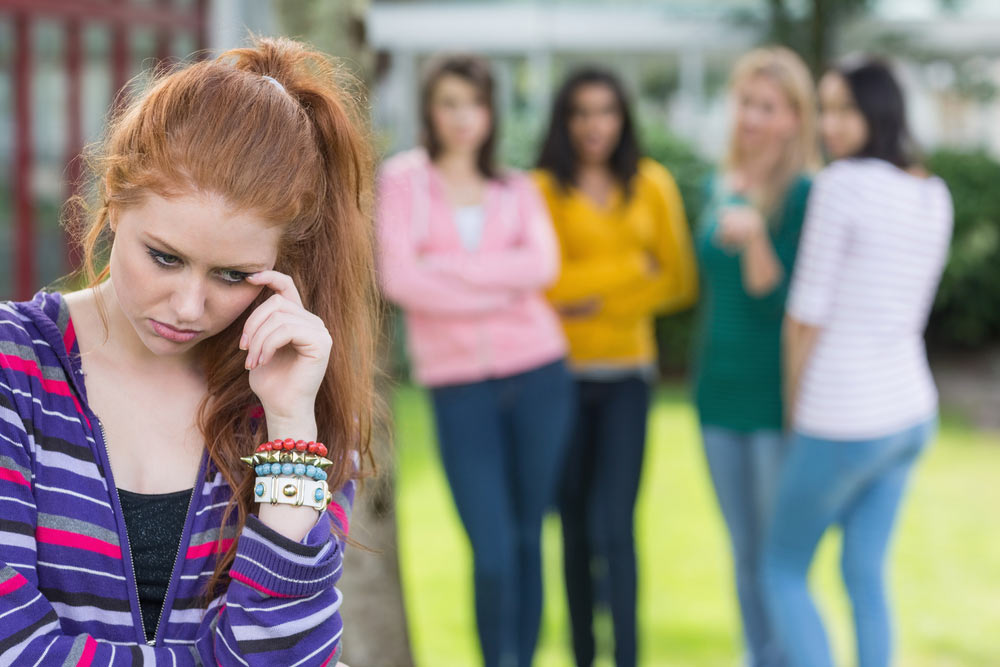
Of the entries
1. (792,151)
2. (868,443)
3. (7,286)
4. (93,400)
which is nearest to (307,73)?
(93,400)

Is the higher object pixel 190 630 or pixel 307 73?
pixel 307 73

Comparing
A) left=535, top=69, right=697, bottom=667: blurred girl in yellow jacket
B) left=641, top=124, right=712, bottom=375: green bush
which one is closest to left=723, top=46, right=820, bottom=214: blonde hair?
left=535, top=69, right=697, bottom=667: blurred girl in yellow jacket

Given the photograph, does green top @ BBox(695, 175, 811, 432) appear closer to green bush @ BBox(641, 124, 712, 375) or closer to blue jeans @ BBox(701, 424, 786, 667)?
blue jeans @ BBox(701, 424, 786, 667)

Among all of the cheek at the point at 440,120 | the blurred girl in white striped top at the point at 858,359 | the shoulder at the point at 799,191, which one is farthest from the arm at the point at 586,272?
the blurred girl in white striped top at the point at 858,359

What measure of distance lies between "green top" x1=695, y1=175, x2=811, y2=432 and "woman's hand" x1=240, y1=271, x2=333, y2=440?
8.71ft

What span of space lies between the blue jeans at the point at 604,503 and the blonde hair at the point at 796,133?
0.86m

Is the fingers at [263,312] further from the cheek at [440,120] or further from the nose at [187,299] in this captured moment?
the cheek at [440,120]

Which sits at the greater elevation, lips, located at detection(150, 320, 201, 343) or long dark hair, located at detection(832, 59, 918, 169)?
long dark hair, located at detection(832, 59, 918, 169)

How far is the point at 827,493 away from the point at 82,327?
2666 millimetres

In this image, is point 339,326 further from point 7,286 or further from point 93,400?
point 7,286

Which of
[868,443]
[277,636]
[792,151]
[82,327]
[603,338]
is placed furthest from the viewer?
[603,338]

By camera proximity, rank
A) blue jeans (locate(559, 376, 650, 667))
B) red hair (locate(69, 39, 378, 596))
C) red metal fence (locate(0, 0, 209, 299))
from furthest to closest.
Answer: red metal fence (locate(0, 0, 209, 299)) → blue jeans (locate(559, 376, 650, 667)) → red hair (locate(69, 39, 378, 596))

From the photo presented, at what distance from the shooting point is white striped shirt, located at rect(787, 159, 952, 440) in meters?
3.66

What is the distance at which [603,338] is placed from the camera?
4.52 metres
